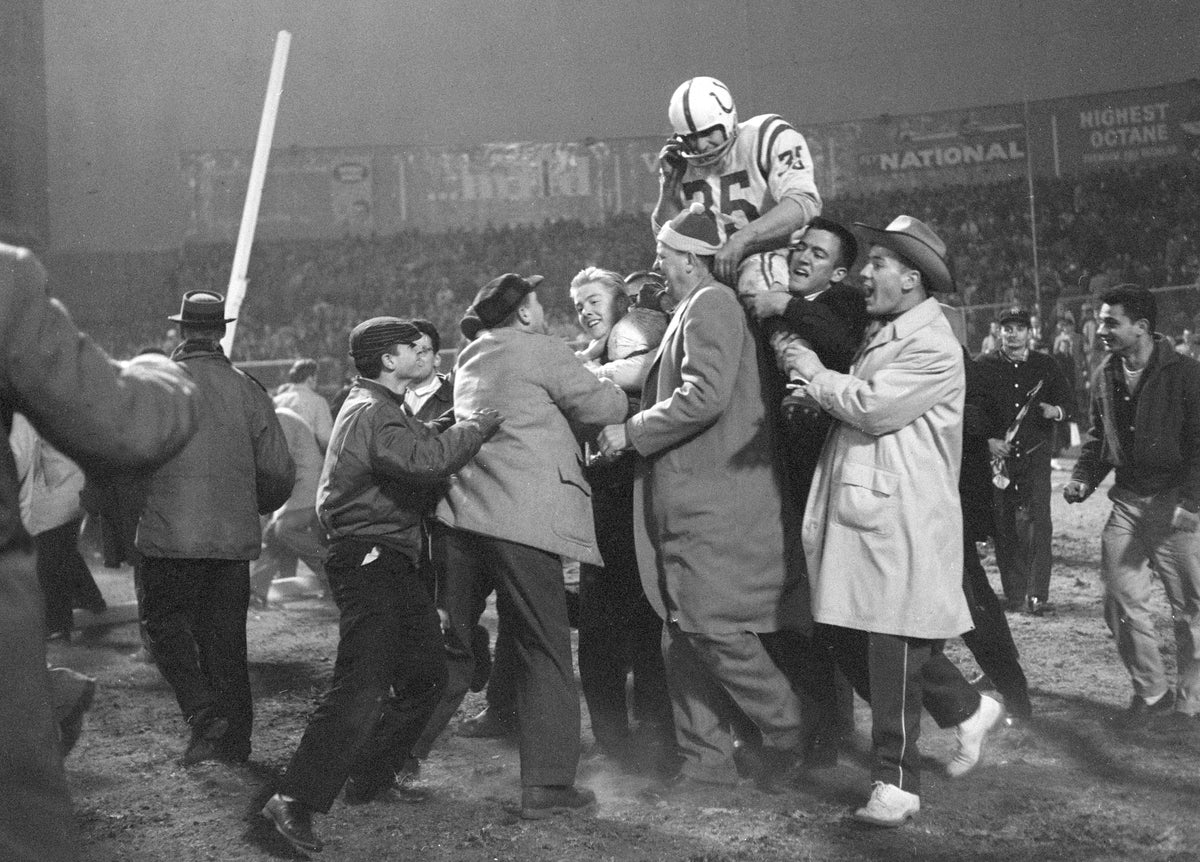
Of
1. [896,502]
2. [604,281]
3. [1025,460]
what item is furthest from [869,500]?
[1025,460]

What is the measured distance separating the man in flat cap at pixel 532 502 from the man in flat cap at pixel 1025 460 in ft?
14.3

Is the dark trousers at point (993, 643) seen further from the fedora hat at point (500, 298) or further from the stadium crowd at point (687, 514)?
the fedora hat at point (500, 298)

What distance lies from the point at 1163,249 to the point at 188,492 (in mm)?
24419

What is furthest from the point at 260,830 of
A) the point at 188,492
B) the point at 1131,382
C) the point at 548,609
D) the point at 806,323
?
the point at 1131,382

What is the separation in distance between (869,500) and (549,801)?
1.48 m

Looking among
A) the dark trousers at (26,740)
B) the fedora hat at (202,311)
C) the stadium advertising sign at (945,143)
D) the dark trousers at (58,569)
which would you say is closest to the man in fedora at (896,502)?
the fedora hat at (202,311)

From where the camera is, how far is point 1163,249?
83.5 ft

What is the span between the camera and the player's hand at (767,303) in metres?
4.57

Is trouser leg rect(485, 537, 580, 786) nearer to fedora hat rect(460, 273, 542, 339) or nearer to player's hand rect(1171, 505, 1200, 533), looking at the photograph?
fedora hat rect(460, 273, 542, 339)

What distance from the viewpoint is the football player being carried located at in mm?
4621

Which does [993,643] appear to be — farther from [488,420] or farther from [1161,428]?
[488,420]

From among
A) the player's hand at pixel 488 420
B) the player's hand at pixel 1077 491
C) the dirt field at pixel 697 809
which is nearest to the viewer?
the dirt field at pixel 697 809

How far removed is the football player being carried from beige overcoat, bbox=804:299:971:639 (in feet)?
2.14

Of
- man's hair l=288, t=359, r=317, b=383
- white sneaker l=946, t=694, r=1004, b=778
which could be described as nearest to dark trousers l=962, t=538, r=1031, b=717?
white sneaker l=946, t=694, r=1004, b=778
